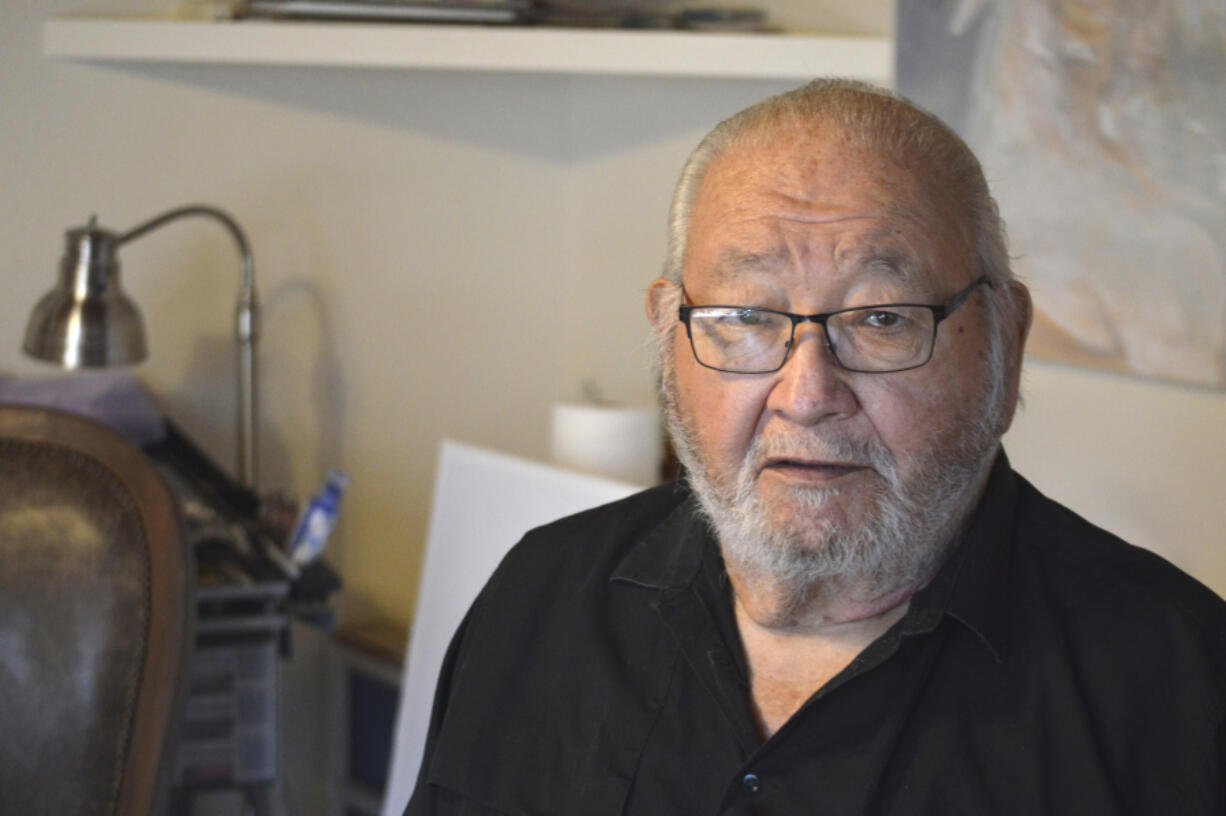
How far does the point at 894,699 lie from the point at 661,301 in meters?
0.42

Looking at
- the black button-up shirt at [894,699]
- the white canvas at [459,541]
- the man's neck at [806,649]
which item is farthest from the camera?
the white canvas at [459,541]

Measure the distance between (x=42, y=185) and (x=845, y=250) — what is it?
1793mm

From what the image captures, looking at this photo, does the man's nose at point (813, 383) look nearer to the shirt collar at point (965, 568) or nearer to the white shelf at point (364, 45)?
the shirt collar at point (965, 568)

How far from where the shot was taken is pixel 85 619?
1.76 meters

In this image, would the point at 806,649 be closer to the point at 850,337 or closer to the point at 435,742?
the point at 850,337

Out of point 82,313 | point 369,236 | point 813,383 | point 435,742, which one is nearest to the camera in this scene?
point 813,383

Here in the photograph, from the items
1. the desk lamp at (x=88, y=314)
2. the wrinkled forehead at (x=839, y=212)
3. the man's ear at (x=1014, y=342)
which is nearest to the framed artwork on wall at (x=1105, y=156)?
the man's ear at (x=1014, y=342)

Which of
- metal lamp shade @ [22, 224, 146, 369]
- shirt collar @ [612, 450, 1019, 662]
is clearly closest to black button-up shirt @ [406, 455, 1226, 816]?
shirt collar @ [612, 450, 1019, 662]

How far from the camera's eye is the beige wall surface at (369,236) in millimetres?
2516

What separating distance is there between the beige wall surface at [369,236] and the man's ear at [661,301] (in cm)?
110

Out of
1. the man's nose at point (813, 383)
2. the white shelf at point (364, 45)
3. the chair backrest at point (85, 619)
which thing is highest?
the white shelf at point (364, 45)

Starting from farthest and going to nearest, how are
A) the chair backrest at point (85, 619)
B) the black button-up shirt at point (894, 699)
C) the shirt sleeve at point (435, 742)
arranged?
the chair backrest at point (85, 619) < the shirt sleeve at point (435, 742) < the black button-up shirt at point (894, 699)

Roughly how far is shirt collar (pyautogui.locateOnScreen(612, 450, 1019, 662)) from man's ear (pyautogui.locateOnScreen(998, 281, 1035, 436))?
0.04 meters

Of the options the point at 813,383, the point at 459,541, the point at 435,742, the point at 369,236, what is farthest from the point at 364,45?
the point at 813,383
